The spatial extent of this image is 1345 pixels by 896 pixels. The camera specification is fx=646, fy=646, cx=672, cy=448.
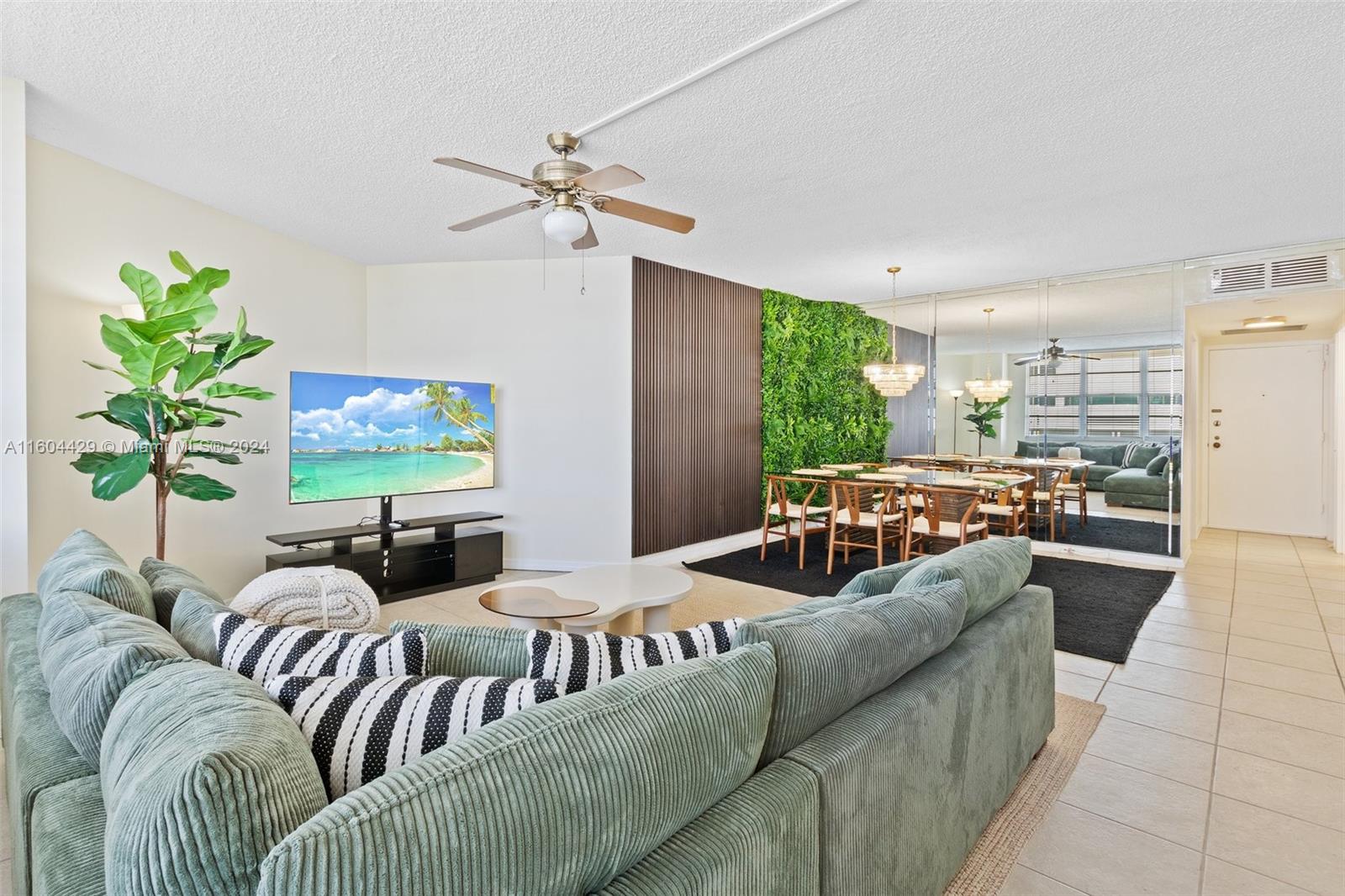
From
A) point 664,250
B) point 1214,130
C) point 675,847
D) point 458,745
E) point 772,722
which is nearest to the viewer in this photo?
point 458,745

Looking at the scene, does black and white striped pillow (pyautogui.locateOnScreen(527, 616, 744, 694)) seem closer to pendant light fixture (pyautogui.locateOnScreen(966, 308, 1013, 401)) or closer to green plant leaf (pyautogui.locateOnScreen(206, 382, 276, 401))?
green plant leaf (pyautogui.locateOnScreen(206, 382, 276, 401))

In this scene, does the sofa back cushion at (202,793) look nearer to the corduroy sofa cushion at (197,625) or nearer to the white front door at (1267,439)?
the corduroy sofa cushion at (197,625)

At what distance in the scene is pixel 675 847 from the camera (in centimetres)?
89

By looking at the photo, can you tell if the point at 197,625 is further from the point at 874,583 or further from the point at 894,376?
the point at 894,376

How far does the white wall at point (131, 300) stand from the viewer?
3.21 m

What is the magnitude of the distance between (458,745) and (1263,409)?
8710 mm

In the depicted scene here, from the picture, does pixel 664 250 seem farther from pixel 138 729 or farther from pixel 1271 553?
pixel 1271 553

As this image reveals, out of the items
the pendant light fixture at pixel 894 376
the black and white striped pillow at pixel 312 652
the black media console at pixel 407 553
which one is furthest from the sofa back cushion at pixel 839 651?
the pendant light fixture at pixel 894 376

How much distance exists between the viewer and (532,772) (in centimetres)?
72

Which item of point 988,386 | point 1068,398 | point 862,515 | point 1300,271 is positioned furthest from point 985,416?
point 1300,271

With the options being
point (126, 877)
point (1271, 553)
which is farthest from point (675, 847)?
point (1271, 553)

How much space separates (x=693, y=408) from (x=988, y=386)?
315cm

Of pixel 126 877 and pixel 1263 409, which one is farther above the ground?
pixel 1263 409

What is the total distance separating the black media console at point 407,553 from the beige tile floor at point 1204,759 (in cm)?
29
